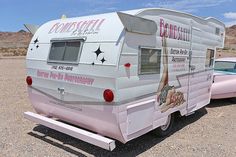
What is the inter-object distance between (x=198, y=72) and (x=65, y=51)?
3.39m

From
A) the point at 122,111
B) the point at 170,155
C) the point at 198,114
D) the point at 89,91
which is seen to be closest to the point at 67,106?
the point at 89,91

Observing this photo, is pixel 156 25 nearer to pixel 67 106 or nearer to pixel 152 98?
pixel 152 98

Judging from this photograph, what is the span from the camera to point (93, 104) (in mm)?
4496

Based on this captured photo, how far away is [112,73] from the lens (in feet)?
13.6

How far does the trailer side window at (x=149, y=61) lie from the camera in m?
4.61

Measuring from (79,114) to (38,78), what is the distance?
1269 mm

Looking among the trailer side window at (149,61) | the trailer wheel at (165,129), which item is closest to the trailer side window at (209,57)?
the trailer wheel at (165,129)

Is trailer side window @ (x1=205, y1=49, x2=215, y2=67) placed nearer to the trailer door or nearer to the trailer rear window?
the trailer door

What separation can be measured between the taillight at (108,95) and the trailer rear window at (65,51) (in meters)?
0.87

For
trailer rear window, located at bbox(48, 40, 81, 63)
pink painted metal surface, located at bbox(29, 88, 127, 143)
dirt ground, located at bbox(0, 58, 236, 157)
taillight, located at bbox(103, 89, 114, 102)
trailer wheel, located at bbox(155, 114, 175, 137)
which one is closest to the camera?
taillight, located at bbox(103, 89, 114, 102)

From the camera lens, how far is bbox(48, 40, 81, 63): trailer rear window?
481 cm

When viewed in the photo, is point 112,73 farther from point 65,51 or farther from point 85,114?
point 65,51

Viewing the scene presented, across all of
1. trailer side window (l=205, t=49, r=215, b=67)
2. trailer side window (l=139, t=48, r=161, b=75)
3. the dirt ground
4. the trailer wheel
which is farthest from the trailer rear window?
trailer side window (l=205, t=49, r=215, b=67)

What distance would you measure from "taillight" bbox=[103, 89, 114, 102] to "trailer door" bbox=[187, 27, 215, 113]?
2.69 metres
